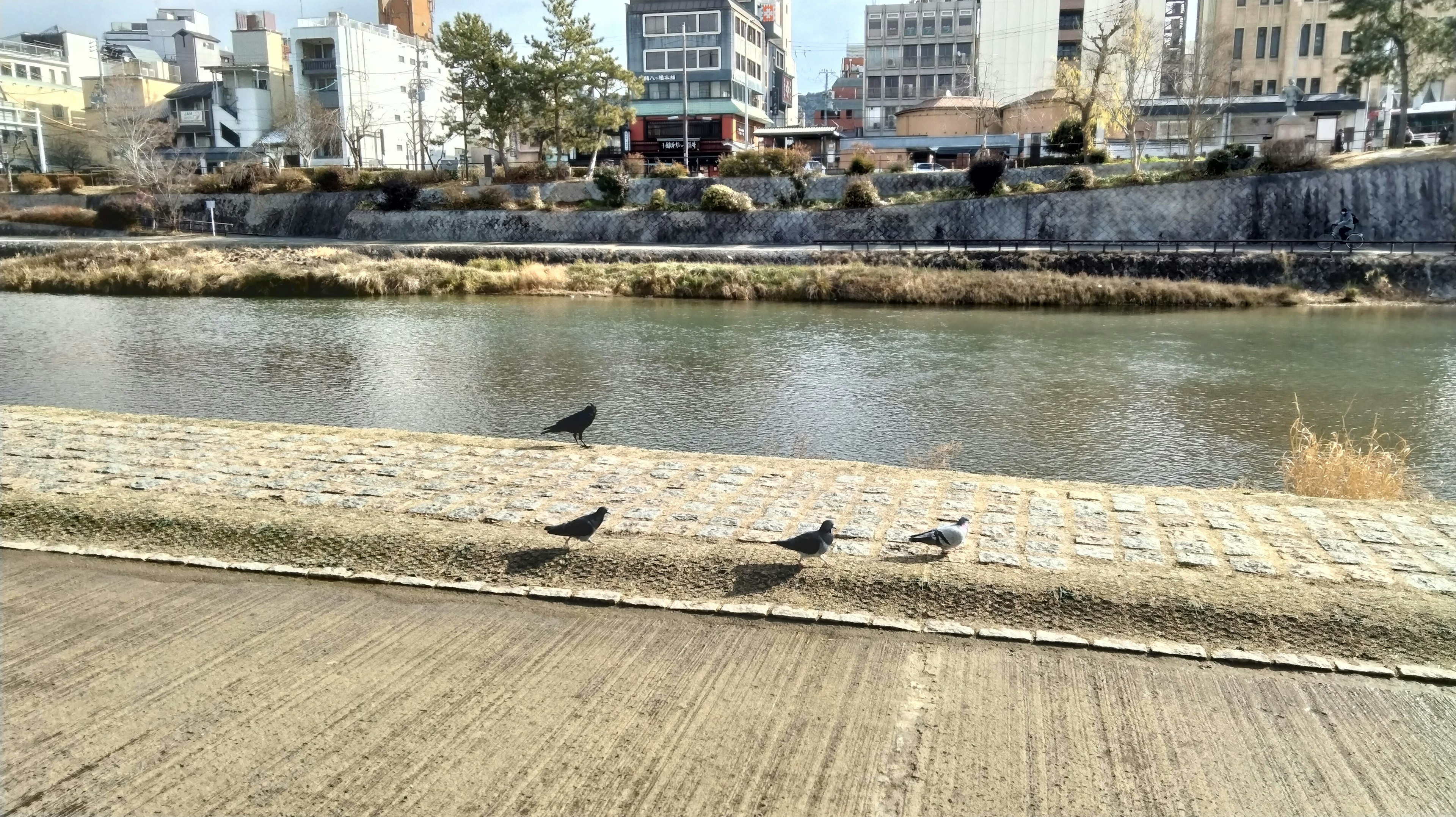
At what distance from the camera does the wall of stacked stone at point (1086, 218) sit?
38.9m

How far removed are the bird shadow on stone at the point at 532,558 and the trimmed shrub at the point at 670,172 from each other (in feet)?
146

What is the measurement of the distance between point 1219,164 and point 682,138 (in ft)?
144

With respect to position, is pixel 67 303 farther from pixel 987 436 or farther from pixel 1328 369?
pixel 1328 369

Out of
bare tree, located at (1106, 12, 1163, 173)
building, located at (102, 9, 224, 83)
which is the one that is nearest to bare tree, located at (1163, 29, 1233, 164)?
bare tree, located at (1106, 12, 1163, 173)

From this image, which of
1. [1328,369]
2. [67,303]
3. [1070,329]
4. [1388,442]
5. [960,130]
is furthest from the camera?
[960,130]

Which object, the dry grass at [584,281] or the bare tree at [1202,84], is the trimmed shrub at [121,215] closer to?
the dry grass at [584,281]

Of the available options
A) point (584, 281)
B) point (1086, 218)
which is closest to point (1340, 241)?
point (1086, 218)

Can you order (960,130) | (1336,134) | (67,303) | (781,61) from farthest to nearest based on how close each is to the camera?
(781,61) < (960,130) < (1336,134) < (67,303)

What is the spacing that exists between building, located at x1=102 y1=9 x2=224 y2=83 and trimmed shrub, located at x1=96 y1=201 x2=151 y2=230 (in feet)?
111

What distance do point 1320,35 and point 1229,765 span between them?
71.9 metres

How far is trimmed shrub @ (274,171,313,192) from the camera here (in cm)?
5462

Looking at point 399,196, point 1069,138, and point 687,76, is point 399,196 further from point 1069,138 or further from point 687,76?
point 1069,138

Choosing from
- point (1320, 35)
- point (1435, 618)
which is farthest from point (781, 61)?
point (1435, 618)

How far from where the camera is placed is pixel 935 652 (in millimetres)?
6020
